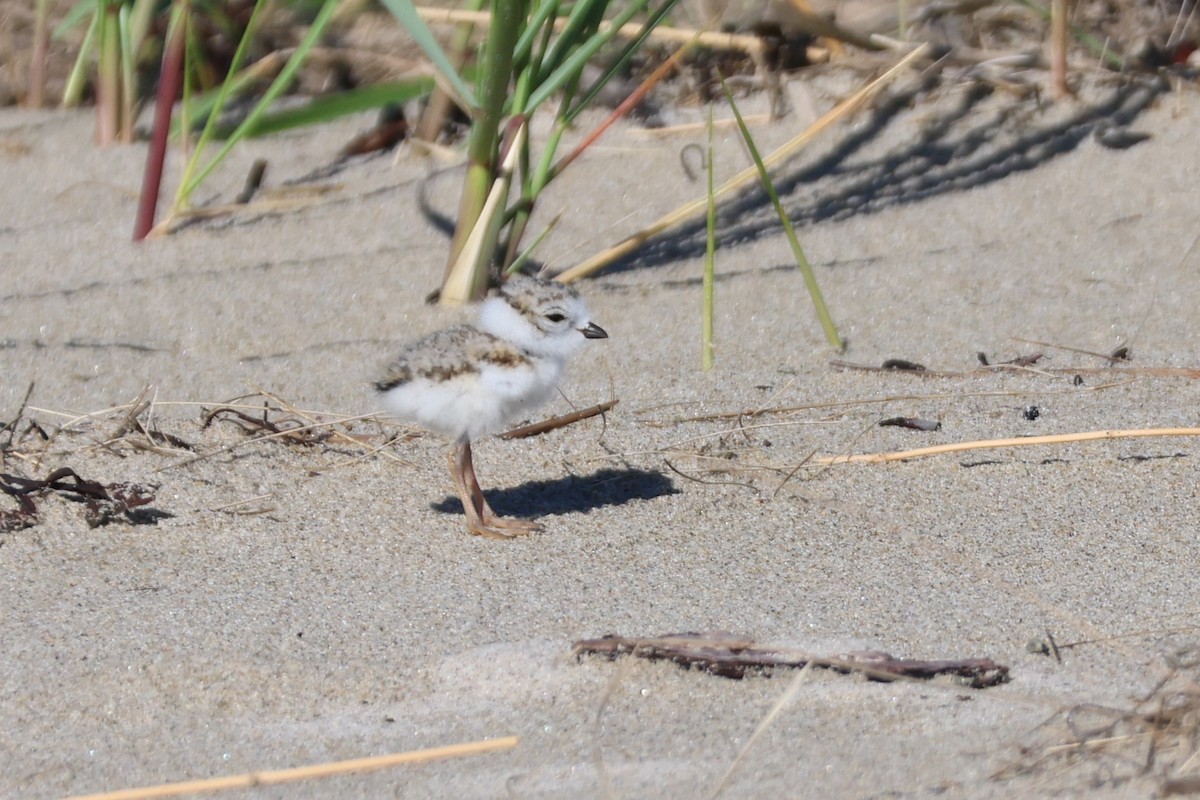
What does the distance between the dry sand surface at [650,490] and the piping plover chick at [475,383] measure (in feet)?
0.32

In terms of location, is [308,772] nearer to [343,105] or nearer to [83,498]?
[83,498]

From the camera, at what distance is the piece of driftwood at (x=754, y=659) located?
87.5 inches

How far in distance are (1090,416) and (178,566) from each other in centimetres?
201

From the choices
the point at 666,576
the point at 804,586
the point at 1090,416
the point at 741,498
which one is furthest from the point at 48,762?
the point at 1090,416

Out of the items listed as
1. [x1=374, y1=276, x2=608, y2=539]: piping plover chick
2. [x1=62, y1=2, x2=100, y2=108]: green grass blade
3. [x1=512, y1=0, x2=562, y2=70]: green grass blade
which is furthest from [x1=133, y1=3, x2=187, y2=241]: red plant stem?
[x1=374, y1=276, x2=608, y2=539]: piping plover chick

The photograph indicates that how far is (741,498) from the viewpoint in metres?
3.11

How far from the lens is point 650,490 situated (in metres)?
3.20

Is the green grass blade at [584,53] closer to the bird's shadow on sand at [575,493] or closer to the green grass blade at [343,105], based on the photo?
the bird's shadow on sand at [575,493]

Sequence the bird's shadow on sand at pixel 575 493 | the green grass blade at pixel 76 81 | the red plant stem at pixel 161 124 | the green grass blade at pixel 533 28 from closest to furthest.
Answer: the bird's shadow on sand at pixel 575 493, the green grass blade at pixel 533 28, the red plant stem at pixel 161 124, the green grass blade at pixel 76 81

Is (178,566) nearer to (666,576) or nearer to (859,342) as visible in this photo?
(666,576)

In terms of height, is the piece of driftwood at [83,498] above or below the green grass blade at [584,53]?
below

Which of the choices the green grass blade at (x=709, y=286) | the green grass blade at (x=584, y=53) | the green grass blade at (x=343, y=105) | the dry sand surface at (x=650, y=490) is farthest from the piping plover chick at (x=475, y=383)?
the green grass blade at (x=343, y=105)

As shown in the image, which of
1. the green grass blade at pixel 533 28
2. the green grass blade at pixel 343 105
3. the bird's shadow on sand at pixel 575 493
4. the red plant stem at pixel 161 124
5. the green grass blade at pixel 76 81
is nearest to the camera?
the bird's shadow on sand at pixel 575 493

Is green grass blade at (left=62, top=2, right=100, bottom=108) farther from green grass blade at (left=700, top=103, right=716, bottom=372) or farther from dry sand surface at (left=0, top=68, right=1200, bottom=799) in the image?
green grass blade at (left=700, top=103, right=716, bottom=372)
